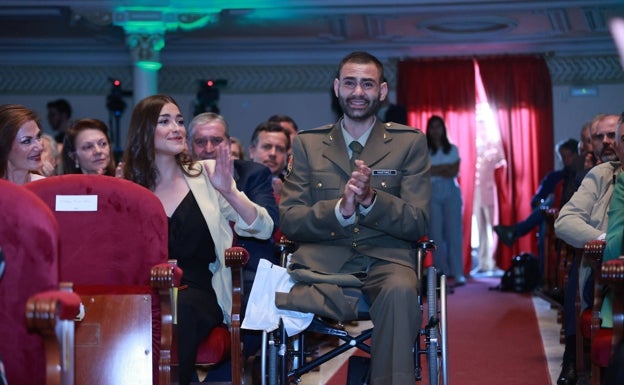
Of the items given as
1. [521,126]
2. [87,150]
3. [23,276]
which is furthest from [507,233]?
[23,276]

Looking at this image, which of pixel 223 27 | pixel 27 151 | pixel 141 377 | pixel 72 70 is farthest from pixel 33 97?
pixel 141 377

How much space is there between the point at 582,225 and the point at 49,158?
10.2ft

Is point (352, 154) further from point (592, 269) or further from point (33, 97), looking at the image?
point (33, 97)

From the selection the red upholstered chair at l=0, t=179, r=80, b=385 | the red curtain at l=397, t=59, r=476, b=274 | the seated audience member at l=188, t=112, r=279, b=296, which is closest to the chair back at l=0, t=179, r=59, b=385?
the red upholstered chair at l=0, t=179, r=80, b=385

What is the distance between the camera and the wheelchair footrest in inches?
144

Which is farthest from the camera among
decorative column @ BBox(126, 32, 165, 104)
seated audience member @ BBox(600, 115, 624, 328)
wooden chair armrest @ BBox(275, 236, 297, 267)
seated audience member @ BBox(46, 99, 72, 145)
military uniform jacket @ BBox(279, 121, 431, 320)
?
seated audience member @ BBox(46, 99, 72, 145)

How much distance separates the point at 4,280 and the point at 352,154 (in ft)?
5.00

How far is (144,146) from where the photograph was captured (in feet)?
12.8

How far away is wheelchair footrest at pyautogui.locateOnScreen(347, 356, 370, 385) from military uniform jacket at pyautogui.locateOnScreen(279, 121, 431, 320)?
0.35 m

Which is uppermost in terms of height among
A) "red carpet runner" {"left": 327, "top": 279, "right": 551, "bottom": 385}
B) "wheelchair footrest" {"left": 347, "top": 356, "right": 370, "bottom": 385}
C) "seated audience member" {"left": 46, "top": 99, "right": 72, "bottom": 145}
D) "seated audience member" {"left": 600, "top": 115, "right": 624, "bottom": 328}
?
"seated audience member" {"left": 46, "top": 99, "right": 72, "bottom": 145}

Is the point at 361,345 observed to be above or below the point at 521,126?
below

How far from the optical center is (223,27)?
1047 centimetres

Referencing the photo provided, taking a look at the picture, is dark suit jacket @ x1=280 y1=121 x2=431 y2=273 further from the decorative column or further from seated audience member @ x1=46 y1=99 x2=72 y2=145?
seated audience member @ x1=46 y1=99 x2=72 y2=145

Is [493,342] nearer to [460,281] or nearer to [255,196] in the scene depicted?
[255,196]
